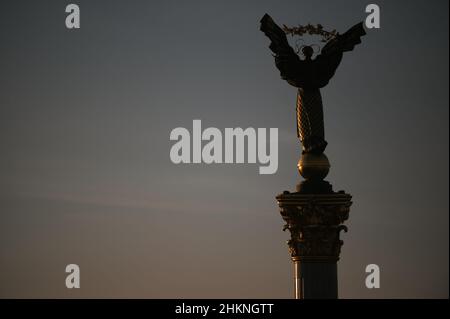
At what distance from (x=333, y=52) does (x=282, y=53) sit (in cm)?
200

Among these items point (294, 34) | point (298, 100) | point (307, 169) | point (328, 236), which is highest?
point (294, 34)

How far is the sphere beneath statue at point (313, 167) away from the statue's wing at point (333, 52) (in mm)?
2907

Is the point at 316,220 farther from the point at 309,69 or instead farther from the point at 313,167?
the point at 309,69

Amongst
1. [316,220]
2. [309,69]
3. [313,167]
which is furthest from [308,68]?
[316,220]

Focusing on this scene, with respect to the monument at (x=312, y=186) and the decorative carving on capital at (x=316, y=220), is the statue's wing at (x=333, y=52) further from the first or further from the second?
the decorative carving on capital at (x=316, y=220)

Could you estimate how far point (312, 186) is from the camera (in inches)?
1486

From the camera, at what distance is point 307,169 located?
38.1m

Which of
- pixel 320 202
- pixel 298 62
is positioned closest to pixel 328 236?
pixel 320 202

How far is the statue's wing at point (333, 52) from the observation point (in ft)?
128
